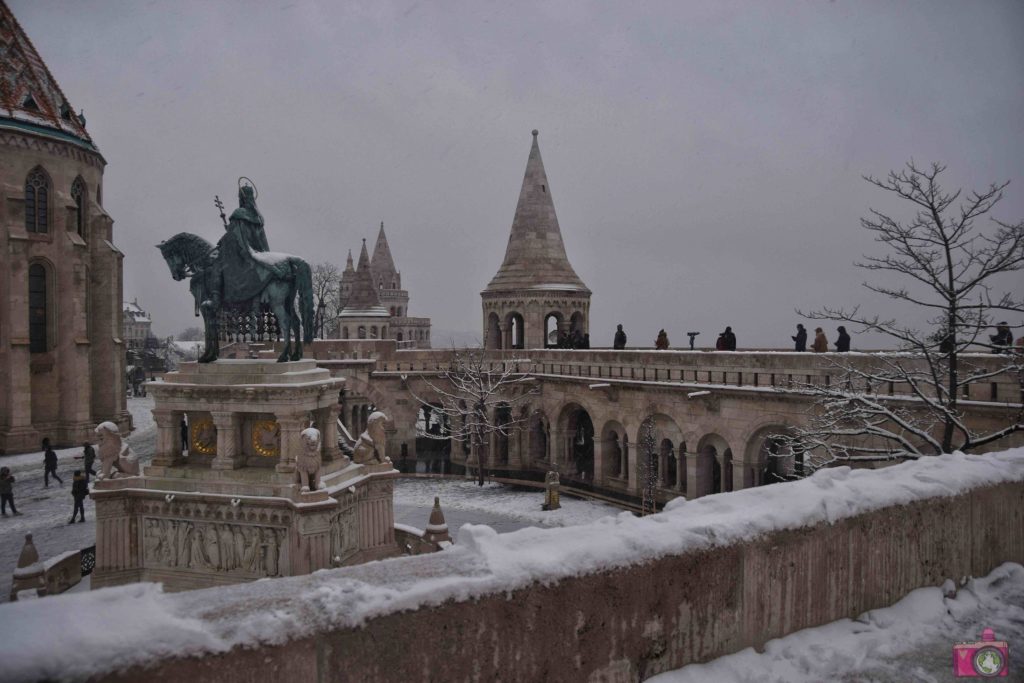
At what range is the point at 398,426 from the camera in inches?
1024

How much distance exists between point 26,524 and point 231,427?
35.0 ft

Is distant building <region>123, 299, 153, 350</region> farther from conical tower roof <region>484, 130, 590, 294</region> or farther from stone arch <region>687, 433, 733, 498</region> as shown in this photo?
stone arch <region>687, 433, 733, 498</region>

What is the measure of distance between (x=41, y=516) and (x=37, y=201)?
630 inches

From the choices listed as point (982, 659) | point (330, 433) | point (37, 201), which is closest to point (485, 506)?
point (330, 433)

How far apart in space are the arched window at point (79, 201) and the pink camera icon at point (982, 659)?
33.6 meters

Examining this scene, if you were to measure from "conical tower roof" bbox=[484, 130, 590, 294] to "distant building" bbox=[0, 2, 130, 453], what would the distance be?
16.9 metres

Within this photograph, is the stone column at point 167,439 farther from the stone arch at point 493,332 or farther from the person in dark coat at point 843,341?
the stone arch at point 493,332

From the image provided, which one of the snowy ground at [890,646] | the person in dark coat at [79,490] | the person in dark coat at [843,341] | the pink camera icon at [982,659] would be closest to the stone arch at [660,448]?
the person in dark coat at [843,341]

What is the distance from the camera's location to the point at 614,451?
2203 centimetres

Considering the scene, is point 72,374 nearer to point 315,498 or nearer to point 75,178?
point 75,178

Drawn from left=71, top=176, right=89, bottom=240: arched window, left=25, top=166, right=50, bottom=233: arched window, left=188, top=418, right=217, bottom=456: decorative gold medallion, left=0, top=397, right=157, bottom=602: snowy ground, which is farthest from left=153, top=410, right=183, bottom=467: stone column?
left=71, top=176, right=89, bottom=240: arched window

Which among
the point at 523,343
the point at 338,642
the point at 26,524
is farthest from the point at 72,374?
the point at 338,642

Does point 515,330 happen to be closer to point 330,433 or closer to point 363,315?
point 363,315

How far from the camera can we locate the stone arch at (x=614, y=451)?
70.0 feet
